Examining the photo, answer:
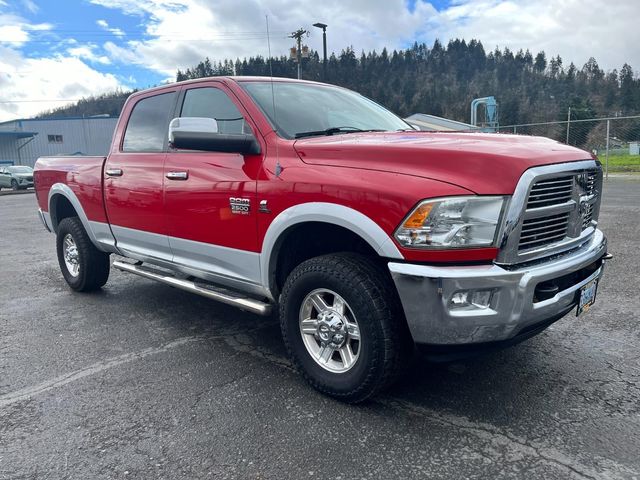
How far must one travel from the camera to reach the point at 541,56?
102 metres

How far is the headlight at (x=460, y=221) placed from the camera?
2385 mm

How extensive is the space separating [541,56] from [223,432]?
11498 centimetres

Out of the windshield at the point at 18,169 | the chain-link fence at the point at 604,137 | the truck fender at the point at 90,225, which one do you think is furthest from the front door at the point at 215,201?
the windshield at the point at 18,169

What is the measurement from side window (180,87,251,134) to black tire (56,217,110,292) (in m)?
1.99

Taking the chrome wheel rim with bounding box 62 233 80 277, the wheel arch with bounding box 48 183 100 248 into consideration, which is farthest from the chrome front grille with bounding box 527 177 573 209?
the chrome wheel rim with bounding box 62 233 80 277

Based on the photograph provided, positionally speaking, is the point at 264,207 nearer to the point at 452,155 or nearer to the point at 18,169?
the point at 452,155

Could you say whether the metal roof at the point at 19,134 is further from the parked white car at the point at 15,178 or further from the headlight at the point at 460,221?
the headlight at the point at 460,221

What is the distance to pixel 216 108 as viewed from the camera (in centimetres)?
379

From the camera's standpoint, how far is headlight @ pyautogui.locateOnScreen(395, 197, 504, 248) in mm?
2385

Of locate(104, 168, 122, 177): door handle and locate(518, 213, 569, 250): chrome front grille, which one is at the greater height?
locate(104, 168, 122, 177): door handle

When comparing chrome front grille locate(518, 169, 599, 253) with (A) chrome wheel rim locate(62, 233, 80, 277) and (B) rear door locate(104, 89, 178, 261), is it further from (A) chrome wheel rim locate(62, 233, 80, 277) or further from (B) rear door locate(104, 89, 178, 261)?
(A) chrome wheel rim locate(62, 233, 80, 277)

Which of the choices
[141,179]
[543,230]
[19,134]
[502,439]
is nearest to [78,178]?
Result: [141,179]

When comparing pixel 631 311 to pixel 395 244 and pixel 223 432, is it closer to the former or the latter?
pixel 395 244

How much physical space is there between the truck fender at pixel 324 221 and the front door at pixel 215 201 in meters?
0.10
